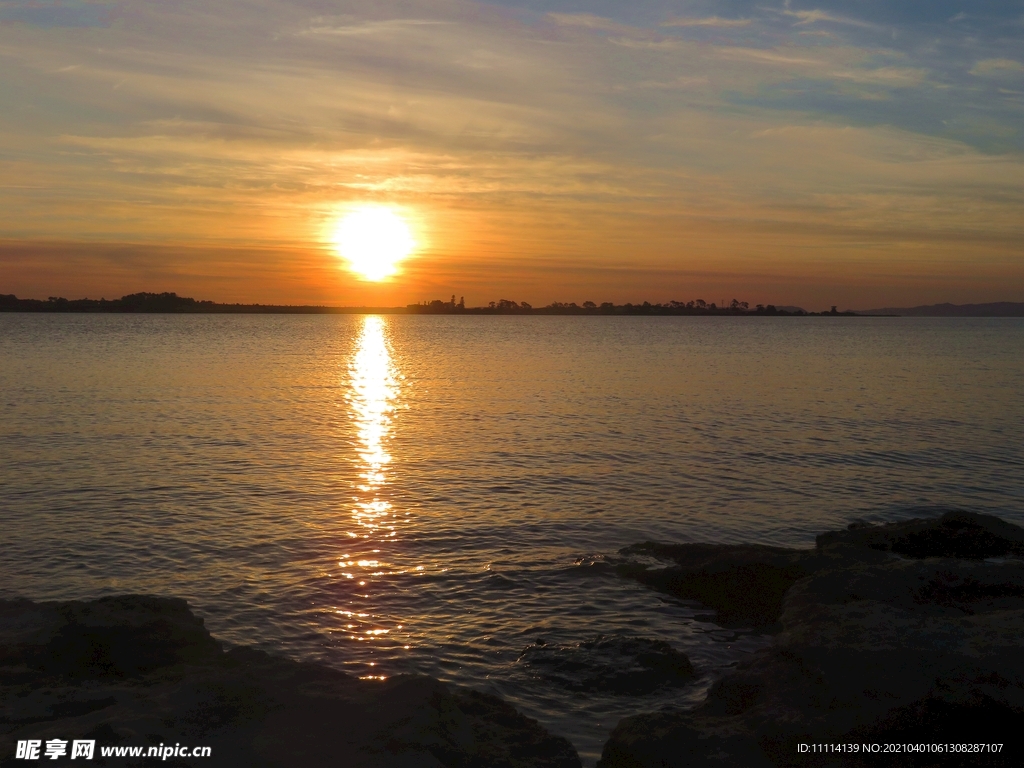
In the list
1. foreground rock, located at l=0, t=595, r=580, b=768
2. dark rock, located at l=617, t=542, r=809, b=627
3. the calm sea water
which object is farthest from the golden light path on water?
dark rock, located at l=617, t=542, r=809, b=627

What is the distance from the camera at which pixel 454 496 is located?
22.1 meters

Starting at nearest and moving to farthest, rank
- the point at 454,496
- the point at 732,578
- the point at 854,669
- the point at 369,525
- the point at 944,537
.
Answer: the point at 854,669 → the point at 732,578 → the point at 944,537 → the point at 369,525 → the point at 454,496

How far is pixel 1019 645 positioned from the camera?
29.7 feet

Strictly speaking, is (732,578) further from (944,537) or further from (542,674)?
(944,537)

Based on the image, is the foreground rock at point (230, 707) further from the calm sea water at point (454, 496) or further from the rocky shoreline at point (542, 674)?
the calm sea water at point (454, 496)

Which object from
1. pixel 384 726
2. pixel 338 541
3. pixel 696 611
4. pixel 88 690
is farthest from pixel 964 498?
pixel 88 690

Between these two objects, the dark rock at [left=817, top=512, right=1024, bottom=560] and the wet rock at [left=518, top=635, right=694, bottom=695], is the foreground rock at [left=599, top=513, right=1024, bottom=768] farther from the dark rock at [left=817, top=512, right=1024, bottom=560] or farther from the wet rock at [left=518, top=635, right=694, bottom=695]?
the dark rock at [left=817, top=512, right=1024, bottom=560]

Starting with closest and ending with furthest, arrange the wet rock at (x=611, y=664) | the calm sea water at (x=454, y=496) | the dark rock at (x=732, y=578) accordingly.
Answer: the wet rock at (x=611, y=664) < the calm sea water at (x=454, y=496) < the dark rock at (x=732, y=578)

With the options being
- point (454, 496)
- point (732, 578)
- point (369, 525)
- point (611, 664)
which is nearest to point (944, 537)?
point (732, 578)

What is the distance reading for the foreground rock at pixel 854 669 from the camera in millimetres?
7914

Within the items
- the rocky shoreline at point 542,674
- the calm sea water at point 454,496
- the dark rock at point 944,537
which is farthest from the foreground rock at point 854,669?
the dark rock at point 944,537

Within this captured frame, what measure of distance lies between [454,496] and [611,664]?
1149 cm

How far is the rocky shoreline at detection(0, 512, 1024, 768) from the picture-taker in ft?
25.1

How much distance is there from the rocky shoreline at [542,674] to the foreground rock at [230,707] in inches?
→ 0.9
